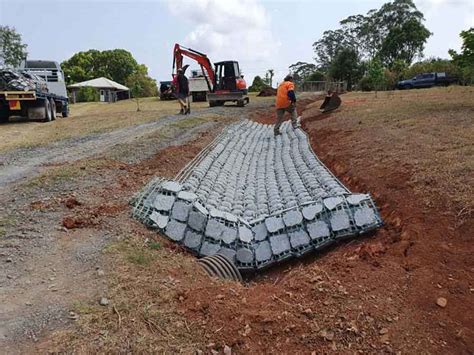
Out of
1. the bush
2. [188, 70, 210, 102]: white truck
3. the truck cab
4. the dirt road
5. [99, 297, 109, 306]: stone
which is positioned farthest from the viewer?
the bush

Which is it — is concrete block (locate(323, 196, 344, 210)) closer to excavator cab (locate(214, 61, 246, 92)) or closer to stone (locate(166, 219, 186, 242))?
stone (locate(166, 219, 186, 242))

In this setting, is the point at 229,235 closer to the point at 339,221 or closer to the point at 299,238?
the point at 299,238

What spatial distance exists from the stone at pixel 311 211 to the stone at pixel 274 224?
33 centimetres

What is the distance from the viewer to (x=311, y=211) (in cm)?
577

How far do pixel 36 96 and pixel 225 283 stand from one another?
1405cm

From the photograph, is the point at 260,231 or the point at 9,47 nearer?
the point at 260,231

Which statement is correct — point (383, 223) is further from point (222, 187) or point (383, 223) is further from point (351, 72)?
point (351, 72)

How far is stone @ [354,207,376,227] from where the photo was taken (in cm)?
551

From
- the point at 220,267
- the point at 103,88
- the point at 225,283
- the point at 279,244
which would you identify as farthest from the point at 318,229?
the point at 103,88

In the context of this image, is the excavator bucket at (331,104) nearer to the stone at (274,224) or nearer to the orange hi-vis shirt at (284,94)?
the orange hi-vis shirt at (284,94)

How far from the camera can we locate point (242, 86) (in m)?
22.0

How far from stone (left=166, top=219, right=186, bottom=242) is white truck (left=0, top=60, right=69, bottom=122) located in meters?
12.0

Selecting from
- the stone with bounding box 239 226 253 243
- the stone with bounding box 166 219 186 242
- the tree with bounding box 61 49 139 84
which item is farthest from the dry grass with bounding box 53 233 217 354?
the tree with bounding box 61 49 139 84

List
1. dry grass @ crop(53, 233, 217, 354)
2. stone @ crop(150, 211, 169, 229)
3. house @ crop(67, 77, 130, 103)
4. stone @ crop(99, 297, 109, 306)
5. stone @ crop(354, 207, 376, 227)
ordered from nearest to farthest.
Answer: dry grass @ crop(53, 233, 217, 354)
stone @ crop(99, 297, 109, 306)
stone @ crop(150, 211, 169, 229)
stone @ crop(354, 207, 376, 227)
house @ crop(67, 77, 130, 103)
